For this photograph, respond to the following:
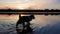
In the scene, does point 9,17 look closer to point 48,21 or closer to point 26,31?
point 48,21

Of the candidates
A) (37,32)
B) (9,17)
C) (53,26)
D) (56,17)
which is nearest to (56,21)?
(56,17)

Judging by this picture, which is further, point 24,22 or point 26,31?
point 24,22

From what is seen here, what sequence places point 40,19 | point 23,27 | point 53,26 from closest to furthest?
point 23,27 → point 53,26 → point 40,19

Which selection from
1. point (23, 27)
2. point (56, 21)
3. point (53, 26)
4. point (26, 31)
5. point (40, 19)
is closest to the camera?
point (26, 31)

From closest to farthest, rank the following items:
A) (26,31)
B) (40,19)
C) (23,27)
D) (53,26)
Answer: (26,31) → (23,27) → (53,26) → (40,19)

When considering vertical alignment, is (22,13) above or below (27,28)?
above

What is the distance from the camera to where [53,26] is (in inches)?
204

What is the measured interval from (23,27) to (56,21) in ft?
5.08

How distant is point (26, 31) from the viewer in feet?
14.3

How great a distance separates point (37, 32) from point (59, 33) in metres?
0.58

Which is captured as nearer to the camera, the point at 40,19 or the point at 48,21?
the point at 48,21

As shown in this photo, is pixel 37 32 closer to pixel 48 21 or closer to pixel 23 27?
pixel 23 27

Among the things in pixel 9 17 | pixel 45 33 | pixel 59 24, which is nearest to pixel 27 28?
pixel 45 33

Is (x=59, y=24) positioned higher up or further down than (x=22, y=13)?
further down
